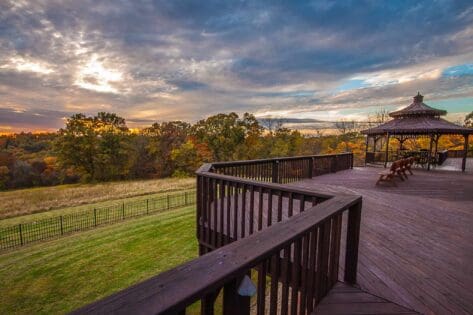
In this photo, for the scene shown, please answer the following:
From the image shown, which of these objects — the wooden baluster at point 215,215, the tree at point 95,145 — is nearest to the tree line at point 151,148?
the tree at point 95,145

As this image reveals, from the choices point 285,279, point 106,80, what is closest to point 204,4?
point 106,80

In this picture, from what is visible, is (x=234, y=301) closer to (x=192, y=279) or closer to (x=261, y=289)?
(x=192, y=279)

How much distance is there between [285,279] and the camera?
166 centimetres

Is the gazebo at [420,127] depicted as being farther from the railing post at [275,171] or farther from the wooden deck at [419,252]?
the railing post at [275,171]

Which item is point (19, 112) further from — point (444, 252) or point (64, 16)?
point (444, 252)

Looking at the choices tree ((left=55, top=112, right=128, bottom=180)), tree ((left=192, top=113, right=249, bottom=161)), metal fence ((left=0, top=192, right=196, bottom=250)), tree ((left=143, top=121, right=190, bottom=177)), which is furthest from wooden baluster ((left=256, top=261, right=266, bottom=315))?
tree ((left=143, top=121, right=190, bottom=177))

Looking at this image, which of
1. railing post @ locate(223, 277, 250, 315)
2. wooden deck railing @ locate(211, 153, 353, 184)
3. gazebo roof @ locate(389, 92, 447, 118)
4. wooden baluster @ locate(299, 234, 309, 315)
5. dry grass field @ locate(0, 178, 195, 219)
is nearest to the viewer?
railing post @ locate(223, 277, 250, 315)

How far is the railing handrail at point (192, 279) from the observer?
713 mm

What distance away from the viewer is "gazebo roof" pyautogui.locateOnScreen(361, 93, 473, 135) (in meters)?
12.2

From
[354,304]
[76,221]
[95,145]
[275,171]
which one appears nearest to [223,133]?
[95,145]

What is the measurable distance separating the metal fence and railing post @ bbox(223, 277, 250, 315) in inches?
614

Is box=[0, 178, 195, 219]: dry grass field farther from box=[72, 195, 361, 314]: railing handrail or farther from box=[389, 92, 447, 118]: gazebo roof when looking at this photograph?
box=[72, 195, 361, 314]: railing handrail

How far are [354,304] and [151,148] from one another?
3618cm

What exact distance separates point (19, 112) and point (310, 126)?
3990cm
